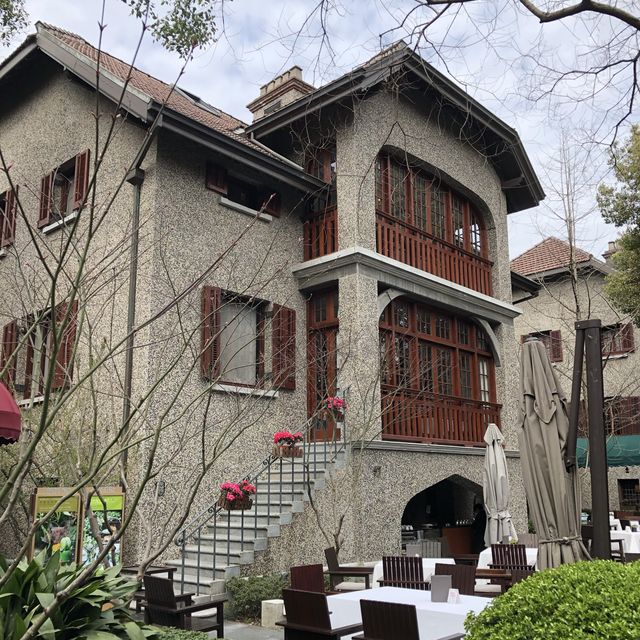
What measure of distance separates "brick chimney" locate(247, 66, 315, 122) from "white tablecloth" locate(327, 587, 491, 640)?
14692 millimetres

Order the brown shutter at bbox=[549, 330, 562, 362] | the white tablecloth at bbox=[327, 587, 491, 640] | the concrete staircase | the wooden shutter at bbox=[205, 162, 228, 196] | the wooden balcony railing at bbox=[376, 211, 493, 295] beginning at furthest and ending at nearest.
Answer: the brown shutter at bbox=[549, 330, 562, 362], the wooden balcony railing at bbox=[376, 211, 493, 295], the wooden shutter at bbox=[205, 162, 228, 196], the concrete staircase, the white tablecloth at bbox=[327, 587, 491, 640]

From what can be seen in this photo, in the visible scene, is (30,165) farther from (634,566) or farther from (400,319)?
(634,566)

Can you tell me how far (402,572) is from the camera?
8523mm

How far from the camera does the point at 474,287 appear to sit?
1669 centimetres

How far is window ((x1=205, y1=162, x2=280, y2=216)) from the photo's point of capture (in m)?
12.9

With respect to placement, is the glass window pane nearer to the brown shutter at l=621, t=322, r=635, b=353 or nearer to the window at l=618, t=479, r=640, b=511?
the brown shutter at l=621, t=322, r=635, b=353

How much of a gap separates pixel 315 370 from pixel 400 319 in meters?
2.16

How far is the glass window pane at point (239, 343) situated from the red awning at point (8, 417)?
658 cm

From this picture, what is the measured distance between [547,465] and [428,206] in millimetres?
9602

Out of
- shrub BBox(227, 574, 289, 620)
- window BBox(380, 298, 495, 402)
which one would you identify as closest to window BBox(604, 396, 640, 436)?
window BBox(380, 298, 495, 402)

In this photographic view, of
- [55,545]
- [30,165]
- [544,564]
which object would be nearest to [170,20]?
[544,564]

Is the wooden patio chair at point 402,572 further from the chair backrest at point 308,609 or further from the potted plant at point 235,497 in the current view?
Result: the chair backrest at point 308,609

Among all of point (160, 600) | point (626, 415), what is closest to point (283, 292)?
point (160, 600)

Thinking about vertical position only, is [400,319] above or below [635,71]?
below
